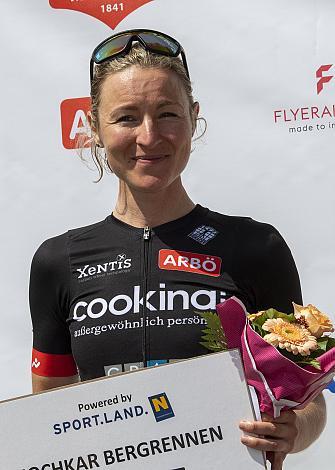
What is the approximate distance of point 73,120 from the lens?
2592 mm

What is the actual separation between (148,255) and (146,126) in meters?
0.26

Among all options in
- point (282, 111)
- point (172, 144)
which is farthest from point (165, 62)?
point (282, 111)

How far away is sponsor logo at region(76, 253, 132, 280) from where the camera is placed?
1555 mm

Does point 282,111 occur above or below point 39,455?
above

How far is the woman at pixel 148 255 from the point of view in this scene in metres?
1.49

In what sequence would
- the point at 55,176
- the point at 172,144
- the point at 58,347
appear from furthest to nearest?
1. the point at 55,176
2. the point at 58,347
3. the point at 172,144

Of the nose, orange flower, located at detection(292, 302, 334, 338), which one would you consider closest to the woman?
the nose

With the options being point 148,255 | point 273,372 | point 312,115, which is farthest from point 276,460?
point 312,115

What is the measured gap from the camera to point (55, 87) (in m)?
2.60

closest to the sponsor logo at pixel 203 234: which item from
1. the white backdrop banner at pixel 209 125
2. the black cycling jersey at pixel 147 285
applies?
the black cycling jersey at pixel 147 285

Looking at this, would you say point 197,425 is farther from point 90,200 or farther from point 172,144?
point 90,200

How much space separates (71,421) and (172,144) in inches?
22.4

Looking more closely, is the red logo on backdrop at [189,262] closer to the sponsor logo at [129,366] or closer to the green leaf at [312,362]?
the sponsor logo at [129,366]

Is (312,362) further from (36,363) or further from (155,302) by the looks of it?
(36,363)
